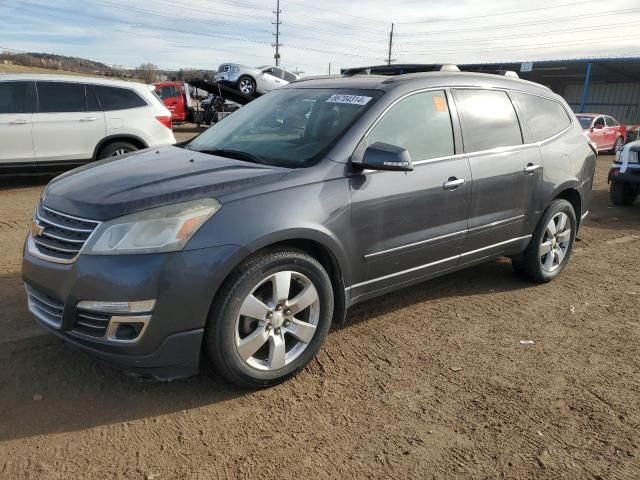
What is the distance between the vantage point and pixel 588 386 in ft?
10.2

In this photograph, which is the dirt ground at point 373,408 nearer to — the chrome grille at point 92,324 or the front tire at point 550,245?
the chrome grille at point 92,324

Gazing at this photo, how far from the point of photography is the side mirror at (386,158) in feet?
9.87

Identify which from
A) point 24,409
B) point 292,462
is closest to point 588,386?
point 292,462

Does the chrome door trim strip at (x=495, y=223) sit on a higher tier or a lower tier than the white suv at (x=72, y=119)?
lower

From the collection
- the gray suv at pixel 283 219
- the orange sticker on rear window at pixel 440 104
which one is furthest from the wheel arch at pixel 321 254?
the orange sticker on rear window at pixel 440 104

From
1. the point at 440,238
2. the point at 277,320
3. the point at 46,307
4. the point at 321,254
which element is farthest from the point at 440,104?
the point at 46,307

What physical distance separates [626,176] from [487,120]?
20.3 feet

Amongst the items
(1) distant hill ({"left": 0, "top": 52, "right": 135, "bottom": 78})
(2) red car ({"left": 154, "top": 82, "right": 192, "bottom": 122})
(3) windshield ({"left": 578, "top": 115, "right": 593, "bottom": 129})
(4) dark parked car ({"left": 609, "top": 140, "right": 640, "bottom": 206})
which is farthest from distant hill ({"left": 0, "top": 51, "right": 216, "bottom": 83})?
(4) dark parked car ({"left": 609, "top": 140, "right": 640, "bottom": 206})

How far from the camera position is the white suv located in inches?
309

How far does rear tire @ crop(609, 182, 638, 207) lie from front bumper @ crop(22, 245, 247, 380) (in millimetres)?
8684

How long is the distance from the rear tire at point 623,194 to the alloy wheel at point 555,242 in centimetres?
520

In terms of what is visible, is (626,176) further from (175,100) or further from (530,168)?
(175,100)

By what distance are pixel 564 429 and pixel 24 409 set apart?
2.81m

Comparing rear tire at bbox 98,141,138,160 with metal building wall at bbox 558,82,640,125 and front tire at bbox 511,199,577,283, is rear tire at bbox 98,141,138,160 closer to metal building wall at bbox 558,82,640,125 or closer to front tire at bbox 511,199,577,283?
front tire at bbox 511,199,577,283
